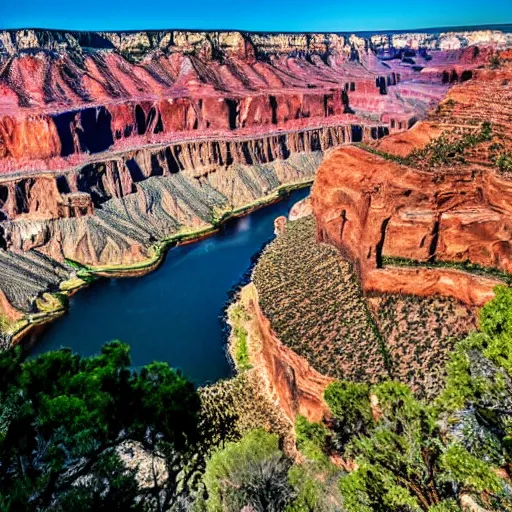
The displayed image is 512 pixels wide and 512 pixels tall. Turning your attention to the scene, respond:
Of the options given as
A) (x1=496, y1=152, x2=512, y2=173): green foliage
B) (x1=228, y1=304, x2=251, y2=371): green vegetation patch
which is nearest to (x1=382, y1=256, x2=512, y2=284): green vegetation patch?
(x1=496, y1=152, x2=512, y2=173): green foliage

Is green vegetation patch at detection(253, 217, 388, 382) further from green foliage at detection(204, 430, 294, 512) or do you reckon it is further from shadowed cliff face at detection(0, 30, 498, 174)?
shadowed cliff face at detection(0, 30, 498, 174)

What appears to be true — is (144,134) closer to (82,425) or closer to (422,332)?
(422,332)

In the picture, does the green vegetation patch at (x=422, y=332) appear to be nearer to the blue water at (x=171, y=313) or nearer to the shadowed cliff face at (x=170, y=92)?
the blue water at (x=171, y=313)

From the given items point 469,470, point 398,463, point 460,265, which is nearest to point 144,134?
point 460,265

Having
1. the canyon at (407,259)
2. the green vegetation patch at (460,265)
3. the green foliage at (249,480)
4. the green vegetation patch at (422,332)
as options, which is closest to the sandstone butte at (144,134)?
the canyon at (407,259)

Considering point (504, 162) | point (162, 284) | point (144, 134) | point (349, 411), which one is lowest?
point (162, 284)

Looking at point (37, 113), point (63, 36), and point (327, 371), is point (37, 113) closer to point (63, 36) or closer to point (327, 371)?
point (63, 36)
